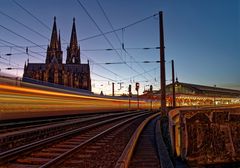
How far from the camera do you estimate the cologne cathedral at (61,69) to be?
8984 cm

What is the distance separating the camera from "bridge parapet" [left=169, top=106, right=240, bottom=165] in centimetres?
770

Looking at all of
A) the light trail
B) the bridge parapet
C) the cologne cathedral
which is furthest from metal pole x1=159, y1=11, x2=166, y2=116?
the cologne cathedral

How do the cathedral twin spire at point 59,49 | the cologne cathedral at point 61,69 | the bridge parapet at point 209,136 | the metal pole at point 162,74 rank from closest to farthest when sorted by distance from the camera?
the bridge parapet at point 209,136
the metal pole at point 162,74
the cologne cathedral at point 61,69
the cathedral twin spire at point 59,49

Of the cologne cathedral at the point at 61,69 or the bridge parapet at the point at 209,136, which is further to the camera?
the cologne cathedral at the point at 61,69

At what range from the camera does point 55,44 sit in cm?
9769

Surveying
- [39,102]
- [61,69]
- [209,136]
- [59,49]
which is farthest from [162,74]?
[59,49]

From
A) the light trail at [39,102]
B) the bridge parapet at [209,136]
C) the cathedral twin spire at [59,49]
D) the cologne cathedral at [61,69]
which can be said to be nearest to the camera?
the bridge parapet at [209,136]

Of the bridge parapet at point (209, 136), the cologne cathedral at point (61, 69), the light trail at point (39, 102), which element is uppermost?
the cologne cathedral at point (61, 69)

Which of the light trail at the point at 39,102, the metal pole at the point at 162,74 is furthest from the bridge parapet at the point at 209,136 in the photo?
the light trail at the point at 39,102

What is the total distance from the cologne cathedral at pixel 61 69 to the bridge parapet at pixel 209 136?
8395 cm

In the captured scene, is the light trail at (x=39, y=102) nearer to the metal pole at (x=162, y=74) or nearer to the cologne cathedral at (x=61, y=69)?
the metal pole at (x=162, y=74)

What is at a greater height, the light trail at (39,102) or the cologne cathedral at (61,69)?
the cologne cathedral at (61,69)

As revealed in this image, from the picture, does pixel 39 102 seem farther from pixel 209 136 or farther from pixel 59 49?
pixel 59 49

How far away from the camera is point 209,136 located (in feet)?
25.7
